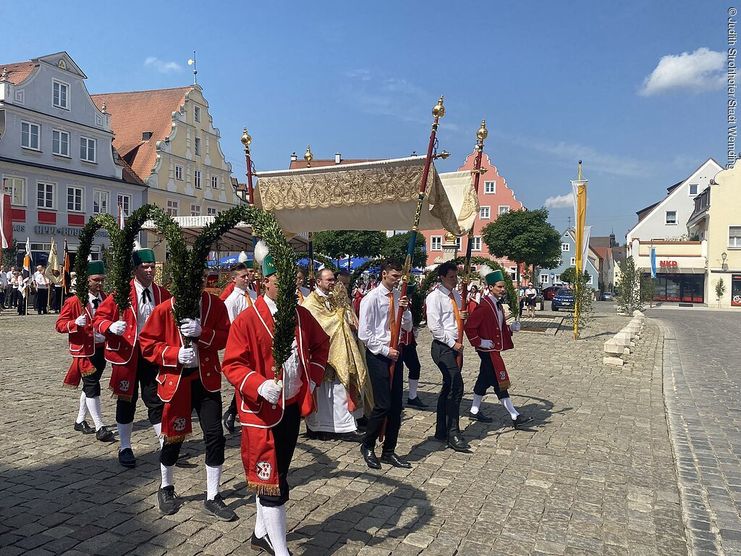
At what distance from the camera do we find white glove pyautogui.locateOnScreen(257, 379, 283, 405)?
3.49 m

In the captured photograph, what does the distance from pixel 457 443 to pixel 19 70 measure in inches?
1391

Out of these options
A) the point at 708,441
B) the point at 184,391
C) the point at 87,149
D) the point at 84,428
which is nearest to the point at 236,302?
the point at 84,428

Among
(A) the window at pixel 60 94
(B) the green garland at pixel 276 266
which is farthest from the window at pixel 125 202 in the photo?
(B) the green garland at pixel 276 266

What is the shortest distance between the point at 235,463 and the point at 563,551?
320 cm

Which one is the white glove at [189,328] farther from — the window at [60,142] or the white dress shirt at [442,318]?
the window at [60,142]


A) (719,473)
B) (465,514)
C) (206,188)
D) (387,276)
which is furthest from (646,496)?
(206,188)

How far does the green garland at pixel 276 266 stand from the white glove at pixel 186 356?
0.85 ft

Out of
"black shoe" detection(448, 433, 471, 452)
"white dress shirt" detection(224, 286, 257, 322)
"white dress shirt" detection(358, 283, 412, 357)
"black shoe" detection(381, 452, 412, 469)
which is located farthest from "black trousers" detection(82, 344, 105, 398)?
"black shoe" detection(448, 433, 471, 452)

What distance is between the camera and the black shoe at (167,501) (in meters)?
4.59

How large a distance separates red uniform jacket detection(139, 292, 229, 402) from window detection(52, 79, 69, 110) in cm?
3361

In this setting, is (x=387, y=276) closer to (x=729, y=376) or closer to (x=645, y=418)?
(x=645, y=418)

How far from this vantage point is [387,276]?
19.3ft

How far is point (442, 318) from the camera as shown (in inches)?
260

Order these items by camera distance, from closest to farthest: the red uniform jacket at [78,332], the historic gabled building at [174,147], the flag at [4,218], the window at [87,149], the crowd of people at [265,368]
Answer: the crowd of people at [265,368]
the red uniform jacket at [78,332]
the flag at [4,218]
the window at [87,149]
the historic gabled building at [174,147]
